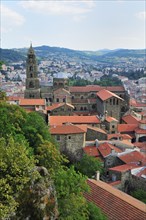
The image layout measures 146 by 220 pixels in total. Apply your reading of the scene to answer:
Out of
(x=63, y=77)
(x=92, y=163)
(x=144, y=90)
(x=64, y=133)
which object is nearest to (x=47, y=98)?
(x=63, y=77)

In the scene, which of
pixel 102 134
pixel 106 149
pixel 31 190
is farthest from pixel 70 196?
pixel 102 134

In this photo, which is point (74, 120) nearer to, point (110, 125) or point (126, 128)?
point (110, 125)

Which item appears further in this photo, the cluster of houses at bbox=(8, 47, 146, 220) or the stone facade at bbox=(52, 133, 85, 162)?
the stone facade at bbox=(52, 133, 85, 162)

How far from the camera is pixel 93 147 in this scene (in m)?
39.9

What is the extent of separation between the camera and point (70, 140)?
3909 centimetres

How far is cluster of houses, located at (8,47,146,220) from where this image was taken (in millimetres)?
24031

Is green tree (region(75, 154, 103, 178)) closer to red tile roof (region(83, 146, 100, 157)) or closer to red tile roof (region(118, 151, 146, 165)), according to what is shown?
red tile roof (region(83, 146, 100, 157))

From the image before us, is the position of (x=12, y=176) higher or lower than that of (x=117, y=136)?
higher

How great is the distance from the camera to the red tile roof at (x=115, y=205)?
21062 millimetres

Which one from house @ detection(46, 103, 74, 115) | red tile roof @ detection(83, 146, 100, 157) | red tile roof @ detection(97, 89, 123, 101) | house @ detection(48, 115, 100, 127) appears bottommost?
red tile roof @ detection(83, 146, 100, 157)

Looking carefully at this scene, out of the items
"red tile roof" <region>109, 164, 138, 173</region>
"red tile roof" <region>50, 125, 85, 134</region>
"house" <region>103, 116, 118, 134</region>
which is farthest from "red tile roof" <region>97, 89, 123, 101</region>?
"red tile roof" <region>109, 164, 138, 173</region>

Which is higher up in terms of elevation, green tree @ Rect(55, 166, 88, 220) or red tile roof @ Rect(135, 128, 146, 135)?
green tree @ Rect(55, 166, 88, 220)

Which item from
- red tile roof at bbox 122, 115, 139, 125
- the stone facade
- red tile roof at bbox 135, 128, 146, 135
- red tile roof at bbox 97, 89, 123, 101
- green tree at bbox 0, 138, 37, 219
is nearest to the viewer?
green tree at bbox 0, 138, 37, 219

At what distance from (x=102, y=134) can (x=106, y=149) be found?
470cm
